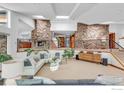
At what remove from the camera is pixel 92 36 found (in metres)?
4.95

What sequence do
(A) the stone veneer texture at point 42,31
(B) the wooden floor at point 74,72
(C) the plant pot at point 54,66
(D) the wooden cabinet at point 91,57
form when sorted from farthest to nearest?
(D) the wooden cabinet at point 91,57 < (A) the stone veneer texture at point 42,31 < (C) the plant pot at point 54,66 < (B) the wooden floor at point 74,72

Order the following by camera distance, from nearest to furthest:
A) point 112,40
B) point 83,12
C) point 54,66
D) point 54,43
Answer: point 54,43 → point 54,66 → point 112,40 → point 83,12

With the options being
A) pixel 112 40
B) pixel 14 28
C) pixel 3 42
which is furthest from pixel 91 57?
pixel 3 42

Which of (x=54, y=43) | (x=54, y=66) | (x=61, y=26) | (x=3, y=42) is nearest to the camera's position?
(x=54, y=43)

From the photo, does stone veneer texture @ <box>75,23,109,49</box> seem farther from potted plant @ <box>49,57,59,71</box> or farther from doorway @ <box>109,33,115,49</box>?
potted plant @ <box>49,57,59,71</box>

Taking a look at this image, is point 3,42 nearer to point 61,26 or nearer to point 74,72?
point 61,26

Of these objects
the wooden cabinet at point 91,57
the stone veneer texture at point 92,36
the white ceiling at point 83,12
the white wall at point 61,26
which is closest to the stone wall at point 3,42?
the white ceiling at point 83,12

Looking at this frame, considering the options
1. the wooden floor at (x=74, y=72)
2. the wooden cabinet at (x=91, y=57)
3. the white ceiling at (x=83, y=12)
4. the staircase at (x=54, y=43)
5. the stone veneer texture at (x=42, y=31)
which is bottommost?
the wooden floor at (x=74, y=72)

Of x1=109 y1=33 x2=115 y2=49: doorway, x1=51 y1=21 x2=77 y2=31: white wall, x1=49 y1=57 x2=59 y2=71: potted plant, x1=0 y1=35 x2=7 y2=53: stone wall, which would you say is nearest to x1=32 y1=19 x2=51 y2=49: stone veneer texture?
x1=51 y1=21 x2=77 y2=31: white wall

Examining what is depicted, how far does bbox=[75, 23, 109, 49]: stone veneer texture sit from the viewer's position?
468 centimetres

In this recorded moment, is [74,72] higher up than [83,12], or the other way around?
[83,12]

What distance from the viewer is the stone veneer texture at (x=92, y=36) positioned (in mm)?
4675

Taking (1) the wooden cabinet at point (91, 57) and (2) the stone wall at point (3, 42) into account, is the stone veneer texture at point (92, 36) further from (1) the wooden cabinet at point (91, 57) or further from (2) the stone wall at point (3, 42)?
(2) the stone wall at point (3, 42)
